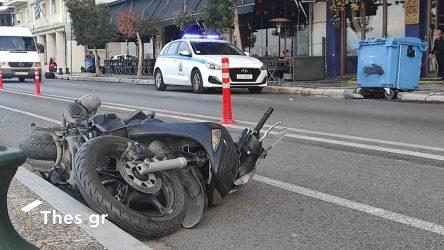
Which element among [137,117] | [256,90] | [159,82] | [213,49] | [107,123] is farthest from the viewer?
[159,82]

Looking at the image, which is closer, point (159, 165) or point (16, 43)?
point (159, 165)

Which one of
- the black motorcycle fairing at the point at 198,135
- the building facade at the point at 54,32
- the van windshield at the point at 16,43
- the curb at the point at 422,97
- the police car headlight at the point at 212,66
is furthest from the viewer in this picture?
the building facade at the point at 54,32

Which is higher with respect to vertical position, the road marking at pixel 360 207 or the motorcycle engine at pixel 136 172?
the motorcycle engine at pixel 136 172

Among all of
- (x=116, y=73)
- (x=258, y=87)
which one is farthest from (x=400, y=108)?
(x=116, y=73)

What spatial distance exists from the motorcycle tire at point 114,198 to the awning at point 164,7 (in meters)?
19.8

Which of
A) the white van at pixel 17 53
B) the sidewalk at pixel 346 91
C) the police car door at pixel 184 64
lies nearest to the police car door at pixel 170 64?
the police car door at pixel 184 64

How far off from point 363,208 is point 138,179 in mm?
1883

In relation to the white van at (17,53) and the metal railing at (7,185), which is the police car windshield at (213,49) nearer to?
the white van at (17,53)

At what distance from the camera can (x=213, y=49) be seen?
17.9m

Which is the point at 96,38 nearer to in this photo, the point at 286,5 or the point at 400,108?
the point at 286,5

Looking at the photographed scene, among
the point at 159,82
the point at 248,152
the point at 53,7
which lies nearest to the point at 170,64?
the point at 159,82

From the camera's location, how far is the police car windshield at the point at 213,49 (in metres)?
17.7

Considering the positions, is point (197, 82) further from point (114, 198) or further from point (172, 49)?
point (114, 198)

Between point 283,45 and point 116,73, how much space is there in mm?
15314
